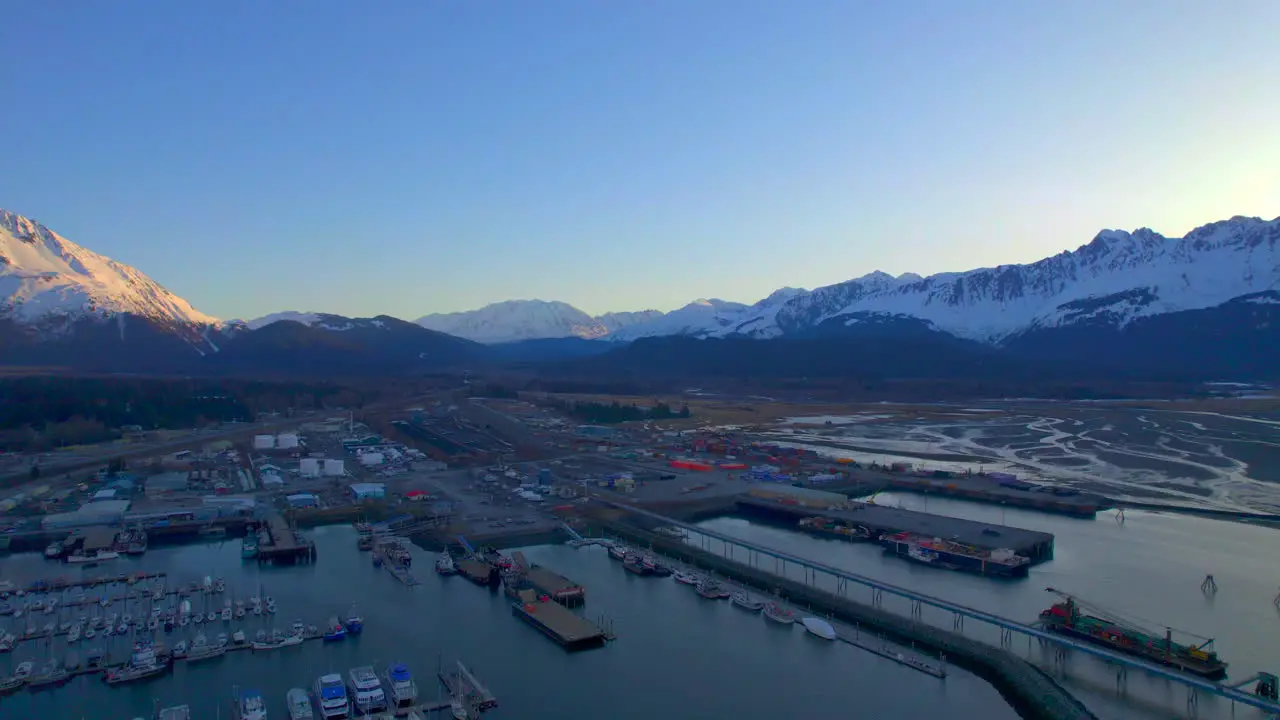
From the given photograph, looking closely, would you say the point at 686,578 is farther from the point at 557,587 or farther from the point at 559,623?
the point at 559,623

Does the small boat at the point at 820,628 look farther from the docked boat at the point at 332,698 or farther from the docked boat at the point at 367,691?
the docked boat at the point at 332,698

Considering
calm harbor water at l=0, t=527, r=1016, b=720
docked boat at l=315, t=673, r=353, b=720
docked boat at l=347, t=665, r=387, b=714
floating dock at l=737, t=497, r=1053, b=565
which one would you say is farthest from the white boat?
docked boat at l=315, t=673, r=353, b=720

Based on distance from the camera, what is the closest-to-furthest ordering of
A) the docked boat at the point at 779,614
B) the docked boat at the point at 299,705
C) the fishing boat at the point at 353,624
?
the docked boat at the point at 299,705 < the fishing boat at the point at 353,624 < the docked boat at the point at 779,614

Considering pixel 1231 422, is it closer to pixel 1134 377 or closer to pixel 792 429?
pixel 792 429

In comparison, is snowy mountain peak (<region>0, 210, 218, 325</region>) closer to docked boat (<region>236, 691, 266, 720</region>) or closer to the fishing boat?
the fishing boat

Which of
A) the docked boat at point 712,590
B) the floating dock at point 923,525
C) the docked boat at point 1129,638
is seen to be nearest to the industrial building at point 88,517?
the docked boat at point 712,590

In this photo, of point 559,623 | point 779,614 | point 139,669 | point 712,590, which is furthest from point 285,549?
point 779,614
